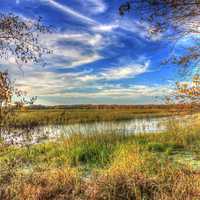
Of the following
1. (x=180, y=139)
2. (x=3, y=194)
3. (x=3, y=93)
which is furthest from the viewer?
(x=180, y=139)

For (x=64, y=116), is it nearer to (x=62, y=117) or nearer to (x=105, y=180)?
(x=62, y=117)

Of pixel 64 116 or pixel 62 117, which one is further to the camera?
pixel 64 116

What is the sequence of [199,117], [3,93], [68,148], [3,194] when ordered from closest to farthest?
1. [3,93]
2. [3,194]
3. [199,117]
4. [68,148]

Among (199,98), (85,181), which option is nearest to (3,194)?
(85,181)

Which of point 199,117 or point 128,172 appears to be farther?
→ point 199,117

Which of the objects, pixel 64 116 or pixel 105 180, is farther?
pixel 64 116

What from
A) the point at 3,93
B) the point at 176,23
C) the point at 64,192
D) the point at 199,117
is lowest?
the point at 64,192

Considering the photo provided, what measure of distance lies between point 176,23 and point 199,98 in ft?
5.26

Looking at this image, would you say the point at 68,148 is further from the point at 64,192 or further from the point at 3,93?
the point at 3,93

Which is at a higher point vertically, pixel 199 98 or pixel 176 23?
pixel 176 23

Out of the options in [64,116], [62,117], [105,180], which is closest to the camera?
[105,180]

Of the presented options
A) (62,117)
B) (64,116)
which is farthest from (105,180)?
(64,116)

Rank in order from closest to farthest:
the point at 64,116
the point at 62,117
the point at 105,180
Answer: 1. the point at 105,180
2. the point at 62,117
3. the point at 64,116

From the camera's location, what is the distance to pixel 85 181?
6.87 metres
